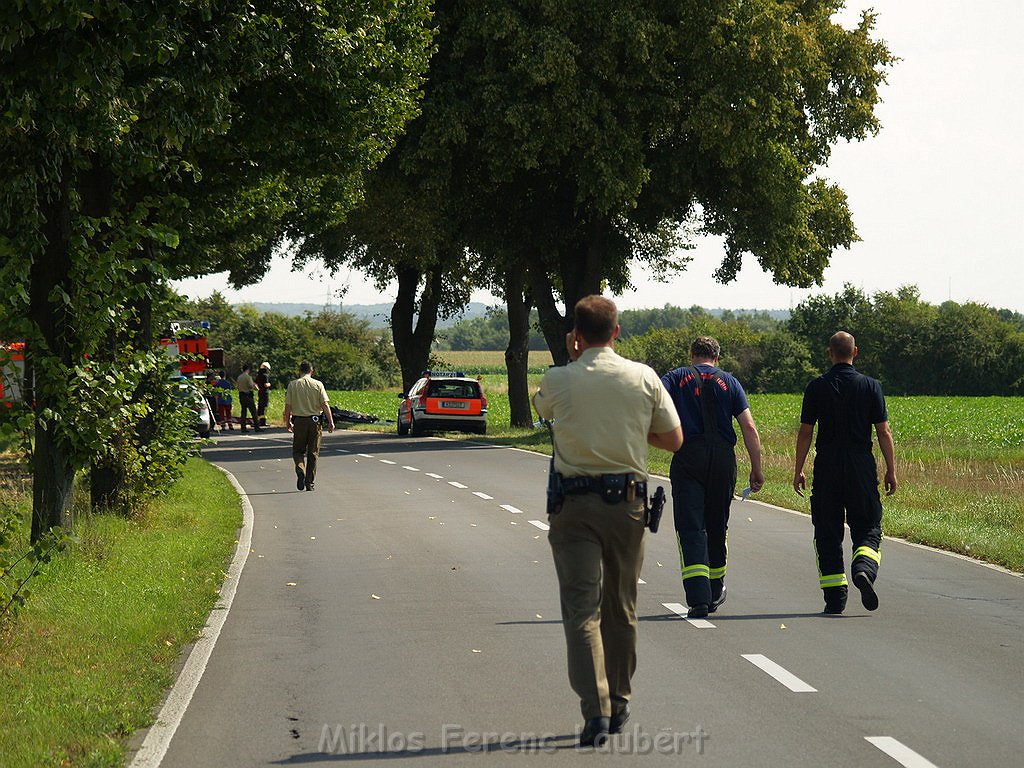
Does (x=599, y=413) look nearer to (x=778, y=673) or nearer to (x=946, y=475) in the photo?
(x=778, y=673)

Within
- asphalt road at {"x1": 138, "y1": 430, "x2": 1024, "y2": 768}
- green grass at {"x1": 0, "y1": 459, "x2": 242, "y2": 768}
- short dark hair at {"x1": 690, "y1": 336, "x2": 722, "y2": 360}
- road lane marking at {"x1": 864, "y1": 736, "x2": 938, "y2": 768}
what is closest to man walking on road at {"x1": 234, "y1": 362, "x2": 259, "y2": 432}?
green grass at {"x1": 0, "y1": 459, "x2": 242, "y2": 768}

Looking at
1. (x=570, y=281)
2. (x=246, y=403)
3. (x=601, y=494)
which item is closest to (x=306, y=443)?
(x=601, y=494)

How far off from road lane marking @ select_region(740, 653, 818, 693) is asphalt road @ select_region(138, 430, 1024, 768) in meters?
0.02

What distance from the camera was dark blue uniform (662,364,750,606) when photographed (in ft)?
30.5

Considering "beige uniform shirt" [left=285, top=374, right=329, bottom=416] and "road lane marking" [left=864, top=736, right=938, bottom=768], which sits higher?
"beige uniform shirt" [left=285, top=374, right=329, bottom=416]

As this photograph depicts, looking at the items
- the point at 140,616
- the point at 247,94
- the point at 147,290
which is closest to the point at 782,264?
the point at 247,94

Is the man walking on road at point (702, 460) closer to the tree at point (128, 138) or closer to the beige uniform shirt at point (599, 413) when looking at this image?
the beige uniform shirt at point (599, 413)

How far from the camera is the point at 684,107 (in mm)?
30781

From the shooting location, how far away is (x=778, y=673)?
759 centimetres

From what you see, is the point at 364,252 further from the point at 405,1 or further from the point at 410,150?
the point at 405,1

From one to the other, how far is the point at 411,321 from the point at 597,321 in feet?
128

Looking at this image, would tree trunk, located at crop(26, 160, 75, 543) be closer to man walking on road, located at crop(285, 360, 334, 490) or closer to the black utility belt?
the black utility belt

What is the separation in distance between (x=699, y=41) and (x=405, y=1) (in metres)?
9.64

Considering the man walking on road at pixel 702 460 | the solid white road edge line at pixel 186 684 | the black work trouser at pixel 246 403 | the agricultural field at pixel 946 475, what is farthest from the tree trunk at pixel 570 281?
the man walking on road at pixel 702 460
